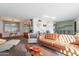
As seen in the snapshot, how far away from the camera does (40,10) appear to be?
2.00 meters

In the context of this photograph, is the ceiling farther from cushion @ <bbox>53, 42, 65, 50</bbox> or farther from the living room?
cushion @ <bbox>53, 42, 65, 50</bbox>

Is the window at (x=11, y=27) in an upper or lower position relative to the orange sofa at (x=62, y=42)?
upper

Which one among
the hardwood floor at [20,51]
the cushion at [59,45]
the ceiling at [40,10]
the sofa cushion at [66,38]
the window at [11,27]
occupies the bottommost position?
the hardwood floor at [20,51]

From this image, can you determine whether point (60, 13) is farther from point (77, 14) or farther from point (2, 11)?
point (2, 11)

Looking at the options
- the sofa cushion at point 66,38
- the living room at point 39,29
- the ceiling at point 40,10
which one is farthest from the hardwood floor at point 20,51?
the ceiling at point 40,10

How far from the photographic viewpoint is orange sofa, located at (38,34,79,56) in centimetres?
194

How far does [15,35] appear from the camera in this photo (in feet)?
6.68

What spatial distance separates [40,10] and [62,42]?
682 mm

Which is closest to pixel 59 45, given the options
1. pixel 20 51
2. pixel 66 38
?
pixel 66 38

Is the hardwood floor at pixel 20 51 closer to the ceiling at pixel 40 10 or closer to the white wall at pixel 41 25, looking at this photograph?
the white wall at pixel 41 25

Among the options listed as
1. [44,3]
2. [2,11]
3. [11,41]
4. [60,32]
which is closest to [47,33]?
[60,32]

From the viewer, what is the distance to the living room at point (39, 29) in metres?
1.97

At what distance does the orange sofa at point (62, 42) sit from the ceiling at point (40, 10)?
0.34 m

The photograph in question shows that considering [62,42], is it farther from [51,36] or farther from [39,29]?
[39,29]
